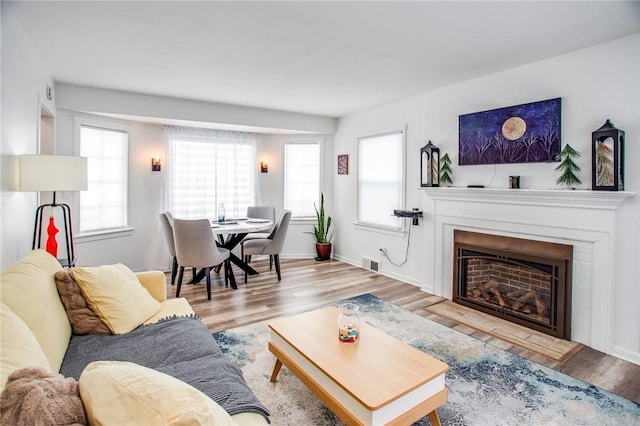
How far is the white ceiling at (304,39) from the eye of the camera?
7.83 feet

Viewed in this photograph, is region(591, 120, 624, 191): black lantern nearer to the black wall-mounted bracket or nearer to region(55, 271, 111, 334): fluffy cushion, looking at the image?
the black wall-mounted bracket

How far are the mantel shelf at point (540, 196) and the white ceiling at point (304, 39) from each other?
4.03 feet

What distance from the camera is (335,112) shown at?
19.0 ft

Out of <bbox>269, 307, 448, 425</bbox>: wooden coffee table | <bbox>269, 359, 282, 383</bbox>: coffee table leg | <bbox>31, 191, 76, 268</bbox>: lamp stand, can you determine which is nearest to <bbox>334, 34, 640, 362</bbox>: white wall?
Answer: <bbox>269, 307, 448, 425</bbox>: wooden coffee table

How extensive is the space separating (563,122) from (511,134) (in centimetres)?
46

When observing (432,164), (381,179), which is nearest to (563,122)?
(432,164)

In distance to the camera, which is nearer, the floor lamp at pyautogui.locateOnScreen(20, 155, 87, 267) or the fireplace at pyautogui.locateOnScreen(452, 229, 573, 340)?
the floor lamp at pyautogui.locateOnScreen(20, 155, 87, 267)

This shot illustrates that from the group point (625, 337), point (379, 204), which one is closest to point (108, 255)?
point (379, 204)

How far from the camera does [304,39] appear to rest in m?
2.86

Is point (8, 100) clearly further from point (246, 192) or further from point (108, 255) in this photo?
point (246, 192)

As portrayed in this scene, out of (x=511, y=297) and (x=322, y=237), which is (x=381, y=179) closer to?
(x=322, y=237)

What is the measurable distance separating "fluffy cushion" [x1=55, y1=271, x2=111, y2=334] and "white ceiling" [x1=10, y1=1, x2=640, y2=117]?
180 centimetres

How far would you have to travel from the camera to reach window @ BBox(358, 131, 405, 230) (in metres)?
5.08

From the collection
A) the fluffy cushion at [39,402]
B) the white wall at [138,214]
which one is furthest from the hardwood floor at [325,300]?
the fluffy cushion at [39,402]
